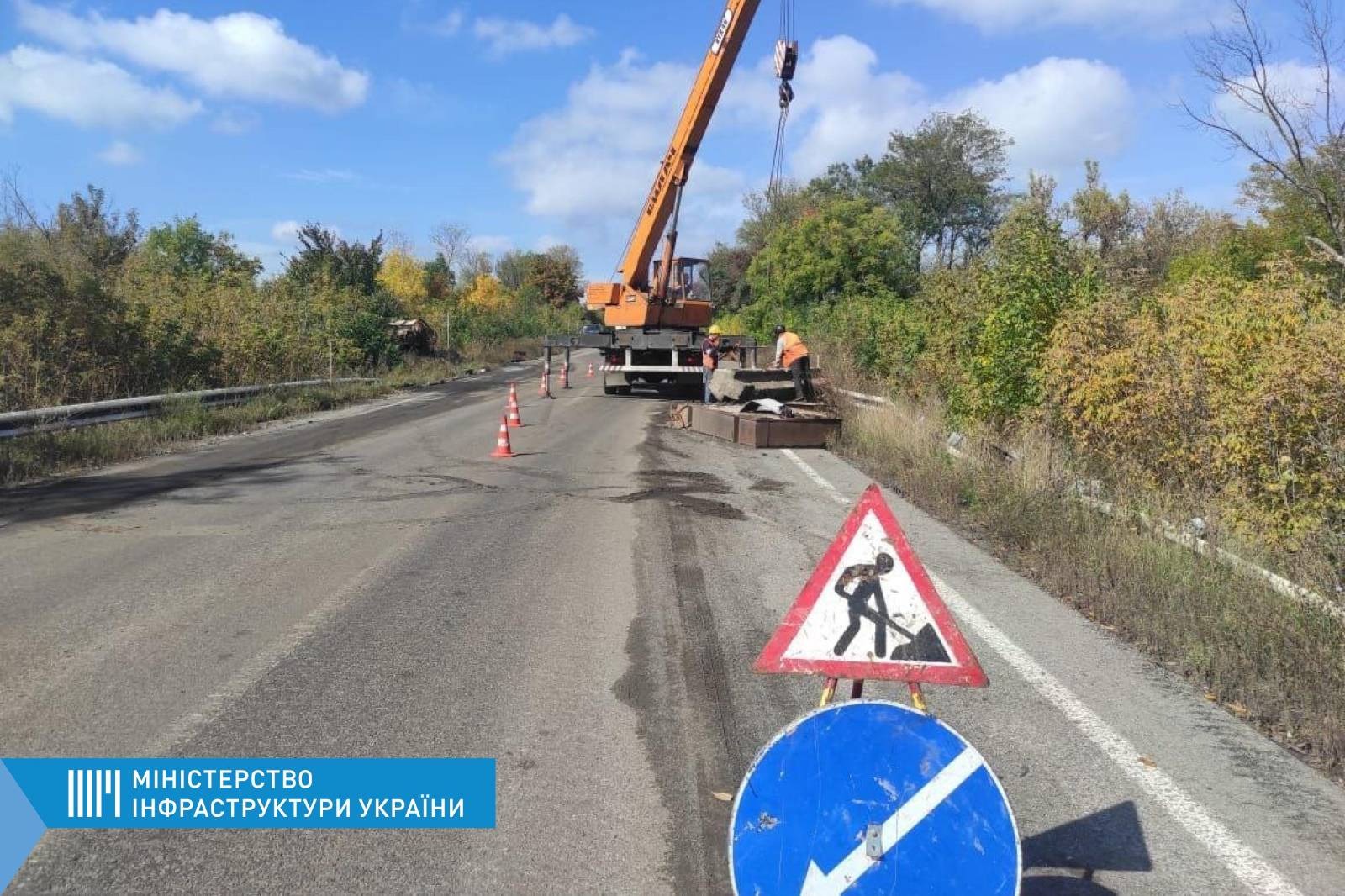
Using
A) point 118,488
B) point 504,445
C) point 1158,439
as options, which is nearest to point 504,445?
point 504,445

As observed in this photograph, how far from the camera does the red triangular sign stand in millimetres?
3162

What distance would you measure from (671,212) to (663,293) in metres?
2.00

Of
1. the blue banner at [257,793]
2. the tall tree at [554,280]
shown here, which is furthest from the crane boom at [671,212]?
the tall tree at [554,280]

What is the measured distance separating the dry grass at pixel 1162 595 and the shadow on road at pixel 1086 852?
4.32ft

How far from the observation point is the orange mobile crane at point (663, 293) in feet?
76.3

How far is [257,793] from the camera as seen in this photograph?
401cm

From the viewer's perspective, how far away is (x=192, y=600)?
6.69m

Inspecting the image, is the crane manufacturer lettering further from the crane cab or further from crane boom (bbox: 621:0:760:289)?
the crane cab

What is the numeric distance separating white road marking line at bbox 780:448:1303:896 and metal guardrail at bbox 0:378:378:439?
12318 millimetres

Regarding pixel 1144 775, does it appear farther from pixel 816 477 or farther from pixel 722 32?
pixel 722 32

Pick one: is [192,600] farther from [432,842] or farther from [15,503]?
[15,503]

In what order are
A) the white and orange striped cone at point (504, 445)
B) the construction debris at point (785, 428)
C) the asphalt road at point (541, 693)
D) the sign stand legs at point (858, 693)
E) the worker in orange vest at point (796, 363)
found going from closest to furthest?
the sign stand legs at point (858, 693), the asphalt road at point (541, 693), the white and orange striped cone at point (504, 445), the construction debris at point (785, 428), the worker in orange vest at point (796, 363)

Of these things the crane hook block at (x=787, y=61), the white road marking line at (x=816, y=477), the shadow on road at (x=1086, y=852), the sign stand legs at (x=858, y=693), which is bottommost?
the shadow on road at (x=1086, y=852)

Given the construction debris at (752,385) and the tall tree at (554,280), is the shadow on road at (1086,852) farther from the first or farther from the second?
the tall tree at (554,280)
